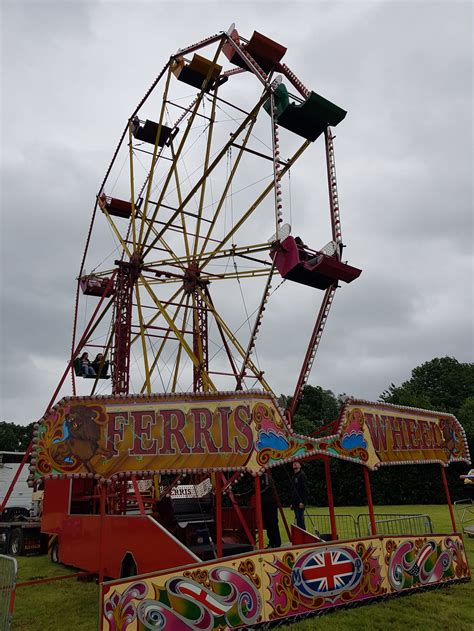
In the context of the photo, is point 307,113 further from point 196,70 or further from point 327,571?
point 327,571

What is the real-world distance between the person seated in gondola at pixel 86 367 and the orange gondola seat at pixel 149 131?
849cm

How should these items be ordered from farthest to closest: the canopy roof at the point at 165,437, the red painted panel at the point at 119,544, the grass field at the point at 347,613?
the red painted panel at the point at 119,544
the canopy roof at the point at 165,437
the grass field at the point at 347,613

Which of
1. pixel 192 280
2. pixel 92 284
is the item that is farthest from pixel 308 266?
pixel 92 284

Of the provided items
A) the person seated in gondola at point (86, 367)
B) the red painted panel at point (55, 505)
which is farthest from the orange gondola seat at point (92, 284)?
the red painted panel at point (55, 505)

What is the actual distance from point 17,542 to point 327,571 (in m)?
11.4

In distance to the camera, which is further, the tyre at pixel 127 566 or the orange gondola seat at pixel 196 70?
the orange gondola seat at pixel 196 70

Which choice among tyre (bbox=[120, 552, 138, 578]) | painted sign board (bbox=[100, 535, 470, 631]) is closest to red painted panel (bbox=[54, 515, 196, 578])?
tyre (bbox=[120, 552, 138, 578])

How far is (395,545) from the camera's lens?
26.9 ft

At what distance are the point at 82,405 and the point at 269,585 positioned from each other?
12.2ft

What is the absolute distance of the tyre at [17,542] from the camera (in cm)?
1461

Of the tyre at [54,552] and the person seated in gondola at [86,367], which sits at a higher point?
the person seated in gondola at [86,367]

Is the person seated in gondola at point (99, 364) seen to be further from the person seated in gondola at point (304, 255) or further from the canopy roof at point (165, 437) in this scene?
the canopy roof at point (165, 437)

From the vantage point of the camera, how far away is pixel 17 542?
1480 centimetres

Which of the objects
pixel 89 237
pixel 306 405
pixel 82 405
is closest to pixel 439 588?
pixel 82 405
